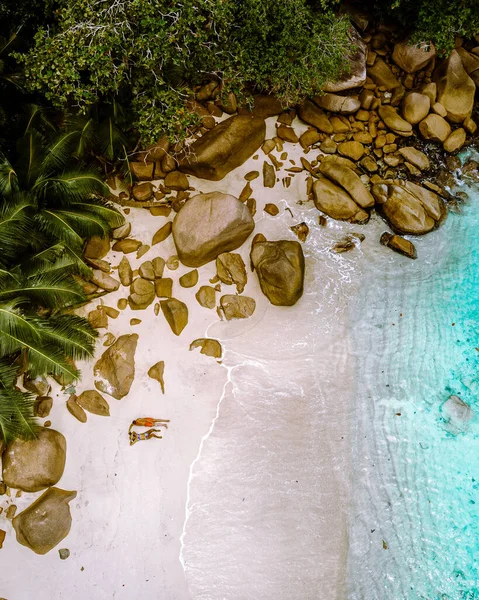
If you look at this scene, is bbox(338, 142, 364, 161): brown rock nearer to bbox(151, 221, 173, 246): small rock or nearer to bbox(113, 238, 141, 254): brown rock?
bbox(151, 221, 173, 246): small rock

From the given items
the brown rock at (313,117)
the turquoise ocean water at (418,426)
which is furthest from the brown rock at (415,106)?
the turquoise ocean water at (418,426)

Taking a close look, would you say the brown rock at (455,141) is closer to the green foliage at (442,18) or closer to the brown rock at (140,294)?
the green foliage at (442,18)

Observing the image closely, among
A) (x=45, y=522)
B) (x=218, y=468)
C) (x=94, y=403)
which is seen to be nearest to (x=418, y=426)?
(x=218, y=468)

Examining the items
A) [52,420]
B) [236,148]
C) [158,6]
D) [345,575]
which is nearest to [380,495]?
[345,575]

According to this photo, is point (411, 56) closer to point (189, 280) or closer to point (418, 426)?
point (189, 280)

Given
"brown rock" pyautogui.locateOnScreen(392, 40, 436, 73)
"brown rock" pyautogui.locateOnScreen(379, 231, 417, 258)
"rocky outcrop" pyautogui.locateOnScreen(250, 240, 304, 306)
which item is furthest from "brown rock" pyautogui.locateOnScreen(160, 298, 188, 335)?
"brown rock" pyautogui.locateOnScreen(392, 40, 436, 73)
